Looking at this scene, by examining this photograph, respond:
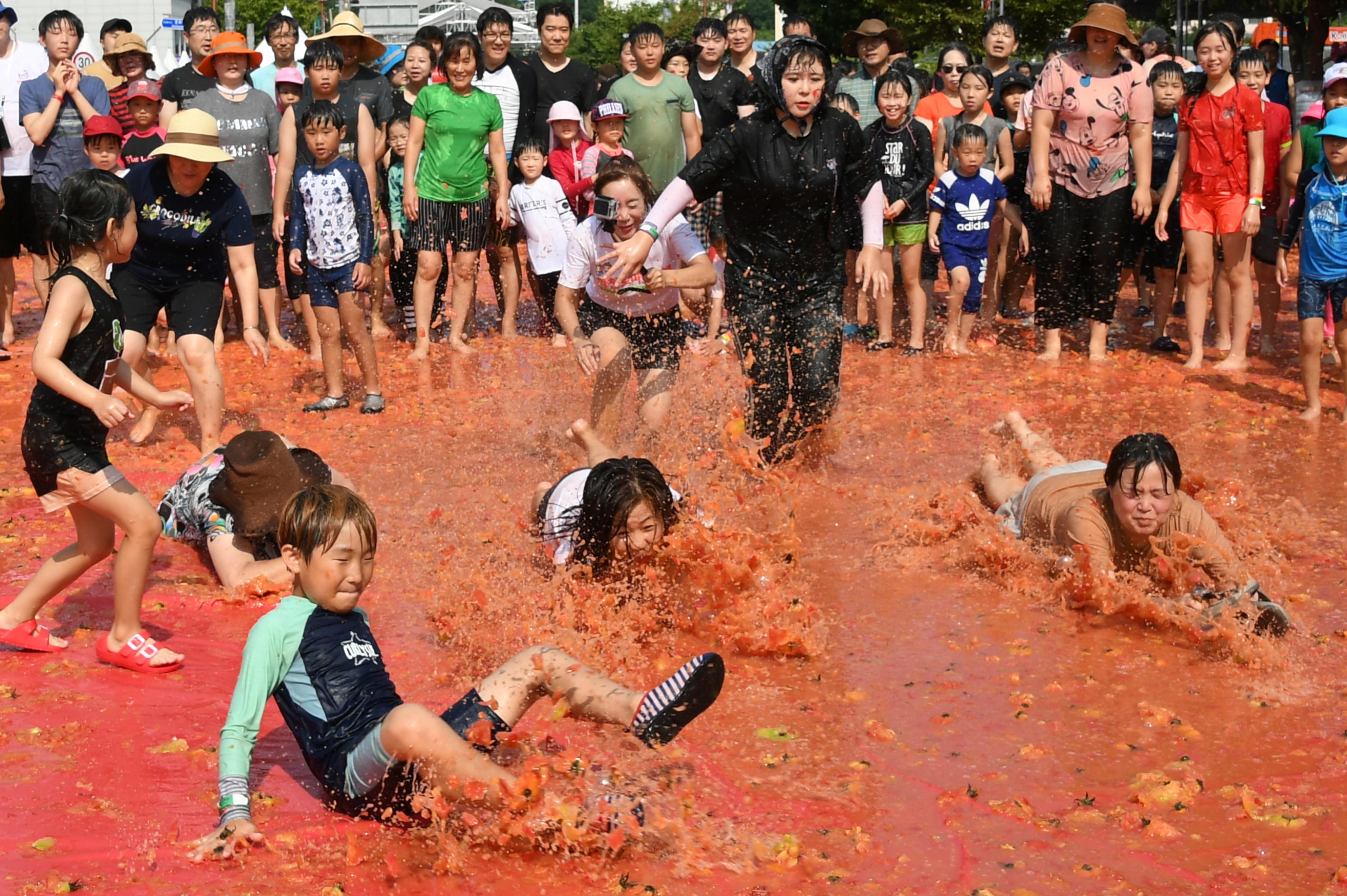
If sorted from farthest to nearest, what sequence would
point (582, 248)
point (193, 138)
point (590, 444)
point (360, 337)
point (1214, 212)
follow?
point (1214, 212)
point (360, 337)
point (193, 138)
point (582, 248)
point (590, 444)

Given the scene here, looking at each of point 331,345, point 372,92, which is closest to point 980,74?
point 372,92

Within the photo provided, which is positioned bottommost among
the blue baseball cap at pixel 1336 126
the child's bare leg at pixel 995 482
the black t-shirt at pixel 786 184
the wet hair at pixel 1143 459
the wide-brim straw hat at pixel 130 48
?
the child's bare leg at pixel 995 482

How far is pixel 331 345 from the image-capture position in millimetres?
9633

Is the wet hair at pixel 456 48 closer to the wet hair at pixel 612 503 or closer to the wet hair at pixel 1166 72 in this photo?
the wet hair at pixel 1166 72

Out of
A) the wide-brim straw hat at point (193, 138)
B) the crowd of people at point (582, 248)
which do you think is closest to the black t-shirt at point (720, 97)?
the crowd of people at point (582, 248)

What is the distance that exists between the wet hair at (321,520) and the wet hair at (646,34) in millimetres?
8204

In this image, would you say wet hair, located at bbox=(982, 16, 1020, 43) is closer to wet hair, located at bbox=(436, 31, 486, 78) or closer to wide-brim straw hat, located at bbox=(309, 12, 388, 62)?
wet hair, located at bbox=(436, 31, 486, 78)

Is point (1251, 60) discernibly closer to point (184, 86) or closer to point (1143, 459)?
point (1143, 459)

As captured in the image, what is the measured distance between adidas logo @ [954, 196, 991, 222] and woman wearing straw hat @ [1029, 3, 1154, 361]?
0.40m

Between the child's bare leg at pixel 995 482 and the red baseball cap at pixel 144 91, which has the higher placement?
the red baseball cap at pixel 144 91

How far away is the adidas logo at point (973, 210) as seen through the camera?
10664 mm

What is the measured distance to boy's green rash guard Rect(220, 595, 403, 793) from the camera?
4.05 m

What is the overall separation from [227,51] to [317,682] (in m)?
7.85

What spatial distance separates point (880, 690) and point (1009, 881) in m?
1.39
